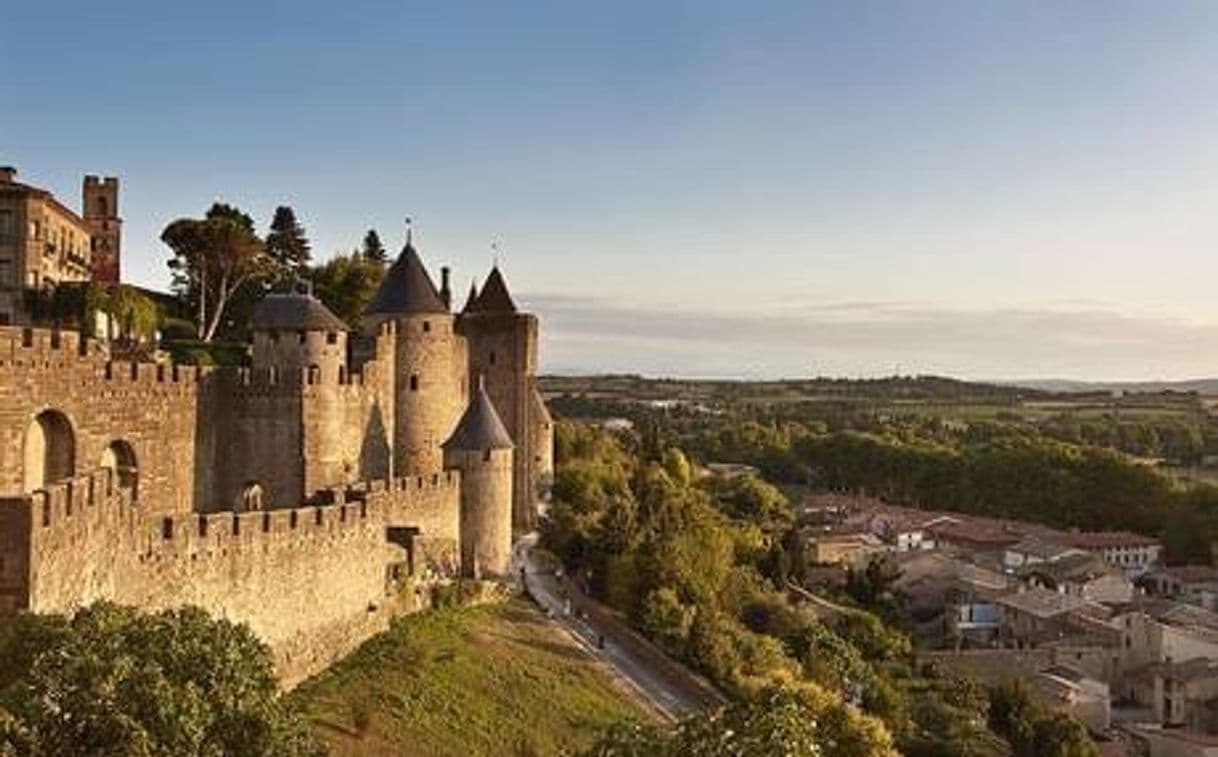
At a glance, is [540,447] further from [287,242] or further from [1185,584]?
[1185,584]

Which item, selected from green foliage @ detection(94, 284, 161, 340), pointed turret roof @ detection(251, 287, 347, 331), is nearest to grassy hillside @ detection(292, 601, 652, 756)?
pointed turret roof @ detection(251, 287, 347, 331)

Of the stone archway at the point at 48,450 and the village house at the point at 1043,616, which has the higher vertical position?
the stone archway at the point at 48,450

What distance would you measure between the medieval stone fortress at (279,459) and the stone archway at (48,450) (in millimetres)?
34

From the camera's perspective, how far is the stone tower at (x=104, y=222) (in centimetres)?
4684

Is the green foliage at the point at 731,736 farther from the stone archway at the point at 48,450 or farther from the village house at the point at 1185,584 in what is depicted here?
the village house at the point at 1185,584

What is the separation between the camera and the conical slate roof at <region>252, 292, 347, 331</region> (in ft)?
90.5

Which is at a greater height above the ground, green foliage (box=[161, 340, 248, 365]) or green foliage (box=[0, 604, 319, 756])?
green foliage (box=[161, 340, 248, 365])

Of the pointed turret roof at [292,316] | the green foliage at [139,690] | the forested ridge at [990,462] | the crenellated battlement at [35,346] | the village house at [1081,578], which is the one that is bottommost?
the village house at [1081,578]

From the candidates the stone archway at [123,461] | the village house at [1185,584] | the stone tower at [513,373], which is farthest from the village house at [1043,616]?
the stone archway at [123,461]

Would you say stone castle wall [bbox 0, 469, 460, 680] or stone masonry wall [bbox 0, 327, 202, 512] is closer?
stone castle wall [bbox 0, 469, 460, 680]

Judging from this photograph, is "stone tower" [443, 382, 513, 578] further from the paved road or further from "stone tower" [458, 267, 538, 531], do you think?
"stone tower" [458, 267, 538, 531]

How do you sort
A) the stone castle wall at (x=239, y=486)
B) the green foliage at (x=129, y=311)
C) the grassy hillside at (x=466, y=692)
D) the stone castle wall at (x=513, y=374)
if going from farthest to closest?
the stone castle wall at (x=513, y=374) < the green foliage at (x=129, y=311) < the grassy hillside at (x=466, y=692) < the stone castle wall at (x=239, y=486)

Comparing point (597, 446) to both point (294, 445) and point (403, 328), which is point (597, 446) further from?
point (294, 445)

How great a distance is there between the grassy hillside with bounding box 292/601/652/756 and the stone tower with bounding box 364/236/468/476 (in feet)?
15.0
